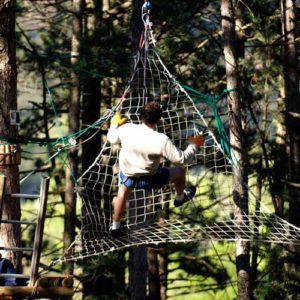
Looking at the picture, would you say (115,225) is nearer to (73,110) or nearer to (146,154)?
(146,154)

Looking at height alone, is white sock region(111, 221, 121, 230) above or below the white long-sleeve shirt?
below

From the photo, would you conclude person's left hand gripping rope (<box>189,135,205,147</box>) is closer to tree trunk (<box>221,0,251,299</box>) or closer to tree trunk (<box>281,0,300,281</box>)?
tree trunk (<box>221,0,251,299</box>)

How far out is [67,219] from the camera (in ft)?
35.9

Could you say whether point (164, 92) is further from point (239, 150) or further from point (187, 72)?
point (239, 150)

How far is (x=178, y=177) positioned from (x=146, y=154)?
1.28ft

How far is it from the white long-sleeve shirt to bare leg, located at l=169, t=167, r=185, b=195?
0.16m

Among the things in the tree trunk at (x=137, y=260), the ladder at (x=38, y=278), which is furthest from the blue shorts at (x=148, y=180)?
the tree trunk at (x=137, y=260)

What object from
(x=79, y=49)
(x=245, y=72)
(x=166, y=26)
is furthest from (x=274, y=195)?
(x=79, y=49)

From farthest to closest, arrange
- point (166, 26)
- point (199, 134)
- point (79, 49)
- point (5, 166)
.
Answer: point (79, 49) < point (166, 26) < point (5, 166) < point (199, 134)

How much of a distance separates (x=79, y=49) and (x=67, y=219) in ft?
7.17

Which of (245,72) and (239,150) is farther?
(245,72)

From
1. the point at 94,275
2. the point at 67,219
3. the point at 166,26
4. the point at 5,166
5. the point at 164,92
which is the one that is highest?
the point at 166,26

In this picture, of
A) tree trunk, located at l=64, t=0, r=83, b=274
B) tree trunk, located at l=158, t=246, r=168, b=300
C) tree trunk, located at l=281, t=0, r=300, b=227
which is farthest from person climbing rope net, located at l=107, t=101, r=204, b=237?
tree trunk, located at l=158, t=246, r=168, b=300

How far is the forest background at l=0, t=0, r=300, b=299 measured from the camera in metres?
8.86
